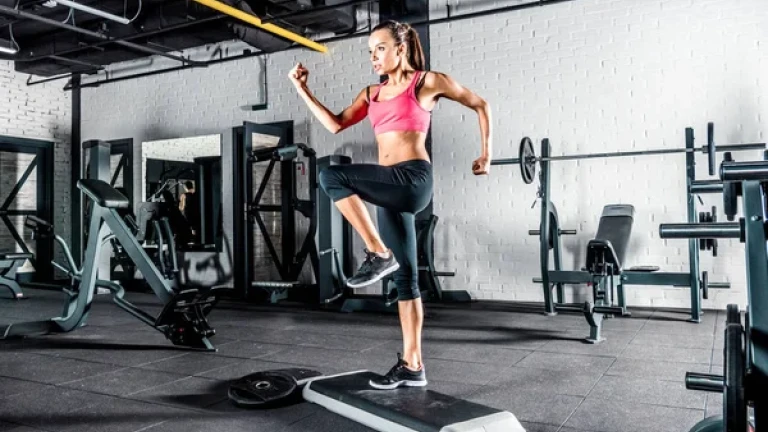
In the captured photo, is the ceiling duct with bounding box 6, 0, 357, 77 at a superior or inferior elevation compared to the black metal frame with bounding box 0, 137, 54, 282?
superior

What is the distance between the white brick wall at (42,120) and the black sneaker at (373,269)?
8.42 meters

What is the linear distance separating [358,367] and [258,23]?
4.18 metres

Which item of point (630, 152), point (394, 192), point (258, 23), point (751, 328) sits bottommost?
point (751, 328)

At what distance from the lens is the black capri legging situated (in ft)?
7.57

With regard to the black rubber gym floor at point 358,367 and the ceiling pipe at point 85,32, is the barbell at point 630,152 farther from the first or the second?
the ceiling pipe at point 85,32

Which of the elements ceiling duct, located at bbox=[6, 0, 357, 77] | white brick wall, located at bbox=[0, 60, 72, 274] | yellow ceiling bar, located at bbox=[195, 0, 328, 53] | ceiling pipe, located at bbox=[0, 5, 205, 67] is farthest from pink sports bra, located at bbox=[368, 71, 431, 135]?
white brick wall, located at bbox=[0, 60, 72, 274]

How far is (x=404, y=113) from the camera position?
244 centimetres

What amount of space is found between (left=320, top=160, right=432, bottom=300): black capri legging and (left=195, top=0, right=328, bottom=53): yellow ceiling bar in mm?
3887

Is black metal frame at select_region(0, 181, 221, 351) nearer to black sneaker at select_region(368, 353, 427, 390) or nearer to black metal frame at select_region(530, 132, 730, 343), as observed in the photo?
Result: black sneaker at select_region(368, 353, 427, 390)

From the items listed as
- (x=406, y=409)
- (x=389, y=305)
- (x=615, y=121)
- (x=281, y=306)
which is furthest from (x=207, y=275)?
(x=406, y=409)

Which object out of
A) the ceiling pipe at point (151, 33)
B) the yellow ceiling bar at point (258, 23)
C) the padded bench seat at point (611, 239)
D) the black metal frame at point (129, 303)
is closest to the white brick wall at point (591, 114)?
the padded bench seat at point (611, 239)

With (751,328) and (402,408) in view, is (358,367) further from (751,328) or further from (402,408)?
(751,328)

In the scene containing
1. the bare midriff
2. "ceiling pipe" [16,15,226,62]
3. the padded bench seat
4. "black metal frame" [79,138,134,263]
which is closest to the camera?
the bare midriff

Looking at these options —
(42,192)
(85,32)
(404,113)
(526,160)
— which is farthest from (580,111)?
(42,192)
